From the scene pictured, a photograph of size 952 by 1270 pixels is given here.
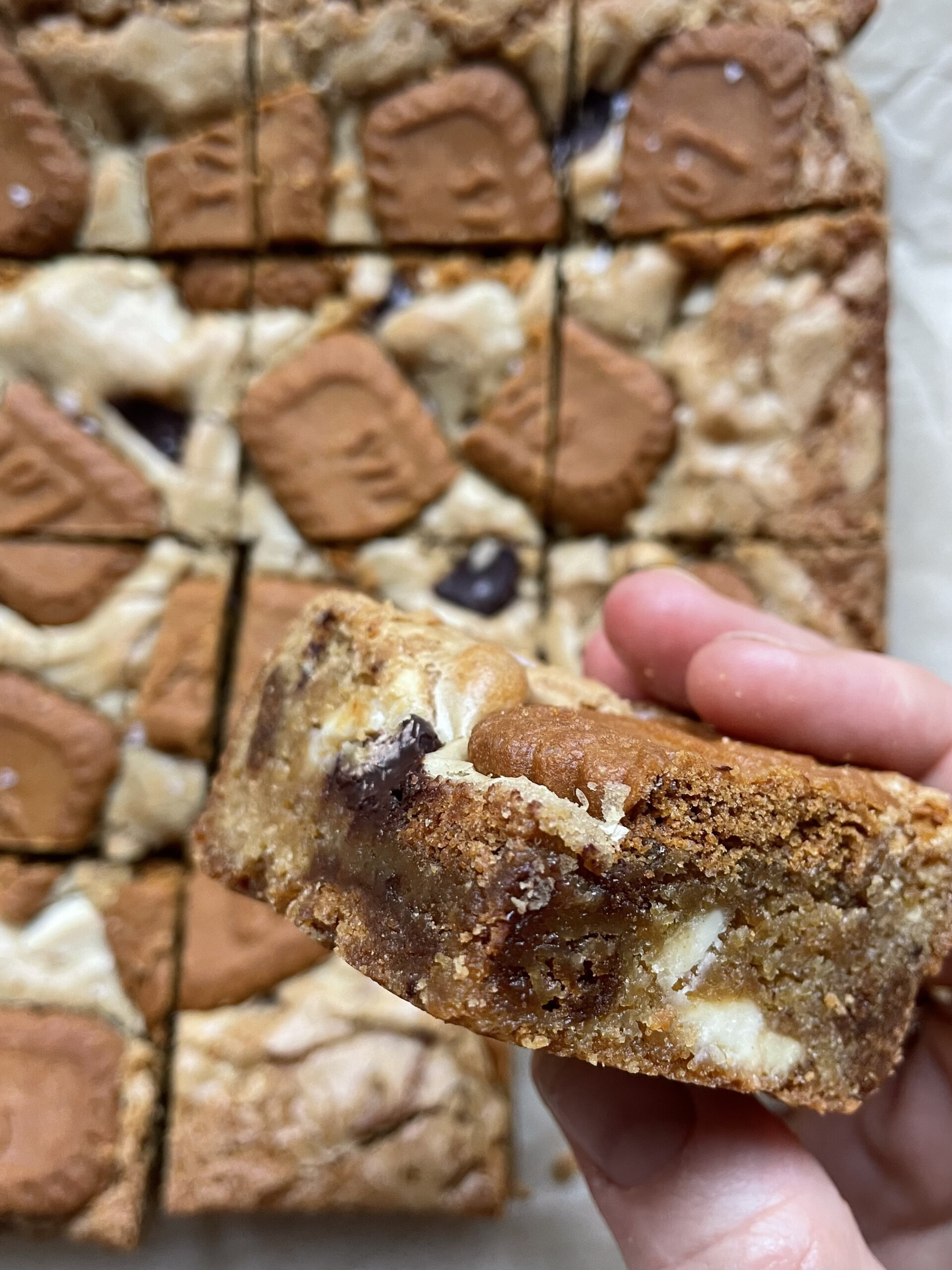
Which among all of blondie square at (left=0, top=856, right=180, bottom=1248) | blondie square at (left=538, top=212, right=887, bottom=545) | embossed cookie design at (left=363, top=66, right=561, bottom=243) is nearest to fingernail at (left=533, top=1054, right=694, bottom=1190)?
blondie square at (left=0, top=856, right=180, bottom=1248)

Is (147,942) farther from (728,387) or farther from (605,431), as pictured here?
(728,387)

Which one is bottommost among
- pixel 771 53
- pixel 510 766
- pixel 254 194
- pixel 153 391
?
pixel 153 391

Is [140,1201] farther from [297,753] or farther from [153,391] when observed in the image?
[153,391]

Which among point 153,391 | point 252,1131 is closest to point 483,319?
point 153,391

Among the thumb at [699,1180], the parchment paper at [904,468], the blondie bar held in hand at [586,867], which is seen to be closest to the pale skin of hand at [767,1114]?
the thumb at [699,1180]

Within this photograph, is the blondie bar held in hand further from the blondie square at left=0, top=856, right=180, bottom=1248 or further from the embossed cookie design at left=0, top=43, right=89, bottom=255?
the embossed cookie design at left=0, top=43, right=89, bottom=255

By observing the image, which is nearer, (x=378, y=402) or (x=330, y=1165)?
(x=330, y=1165)

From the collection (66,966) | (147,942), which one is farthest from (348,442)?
(66,966)

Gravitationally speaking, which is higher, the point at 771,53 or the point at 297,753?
the point at 771,53
